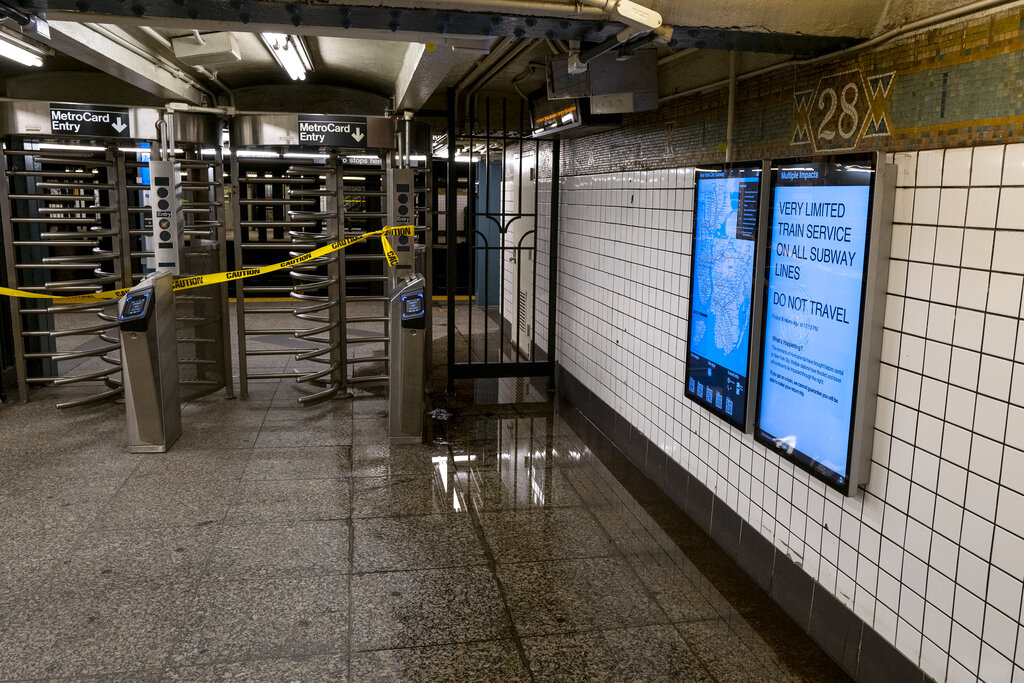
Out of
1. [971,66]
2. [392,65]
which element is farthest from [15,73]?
[971,66]

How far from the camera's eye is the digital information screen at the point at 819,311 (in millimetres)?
2738

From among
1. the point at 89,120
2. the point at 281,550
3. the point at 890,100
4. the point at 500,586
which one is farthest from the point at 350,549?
the point at 89,120

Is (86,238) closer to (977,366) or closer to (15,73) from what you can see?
(15,73)

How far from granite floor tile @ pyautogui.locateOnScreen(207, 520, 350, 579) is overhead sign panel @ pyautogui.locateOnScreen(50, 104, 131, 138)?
3.42m

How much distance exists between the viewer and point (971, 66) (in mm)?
2422

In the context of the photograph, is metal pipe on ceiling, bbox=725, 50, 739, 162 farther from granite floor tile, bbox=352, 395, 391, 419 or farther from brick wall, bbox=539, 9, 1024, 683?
granite floor tile, bbox=352, 395, 391, 419

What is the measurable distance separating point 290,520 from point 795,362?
275 centimetres

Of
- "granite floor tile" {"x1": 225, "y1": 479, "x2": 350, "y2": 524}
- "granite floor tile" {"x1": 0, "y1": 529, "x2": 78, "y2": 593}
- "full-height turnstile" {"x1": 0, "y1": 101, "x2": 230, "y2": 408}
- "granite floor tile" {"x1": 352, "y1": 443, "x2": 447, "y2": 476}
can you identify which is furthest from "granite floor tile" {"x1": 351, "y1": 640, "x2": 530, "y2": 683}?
"full-height turnstile" {"x1": 0, "y1": 101, "x2": 230, "y2": 408}

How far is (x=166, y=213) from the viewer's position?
19.3ft

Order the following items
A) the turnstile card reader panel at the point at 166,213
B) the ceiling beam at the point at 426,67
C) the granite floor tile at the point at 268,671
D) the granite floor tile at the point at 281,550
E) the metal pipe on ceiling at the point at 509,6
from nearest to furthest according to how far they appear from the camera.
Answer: the metal pipe on ceiling at the point at 509,6 < the granite floor tile at the point at 268,671 < the granite floor tile at the point at 281,550 < the ceiling beam at the point at 426,67 < the turnstile card reader panel at the point at 166,213

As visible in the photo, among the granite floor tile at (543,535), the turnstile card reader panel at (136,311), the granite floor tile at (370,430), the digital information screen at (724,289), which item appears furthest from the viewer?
the granite floor tile at (370,430)

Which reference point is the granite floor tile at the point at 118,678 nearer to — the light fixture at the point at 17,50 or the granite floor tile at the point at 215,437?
the granite floor tile at the point at 215,437

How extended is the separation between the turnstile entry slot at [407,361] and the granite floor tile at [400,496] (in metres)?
0.69

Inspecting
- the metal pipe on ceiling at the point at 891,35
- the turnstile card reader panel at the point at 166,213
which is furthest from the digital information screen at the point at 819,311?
the turnstile card reader panel at the point at 166,213
